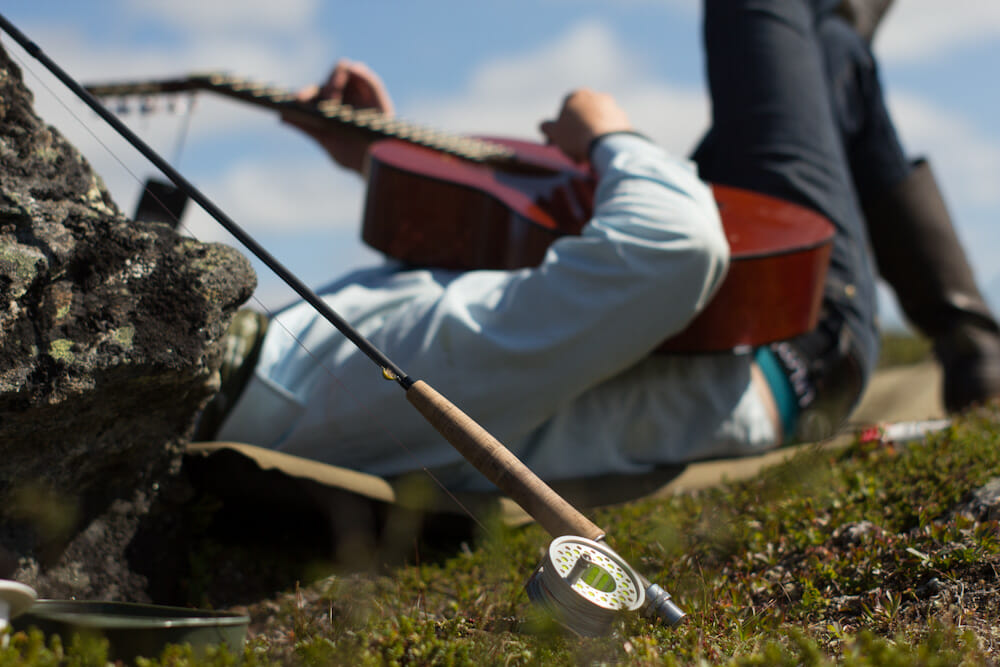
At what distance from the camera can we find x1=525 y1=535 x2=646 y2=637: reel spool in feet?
3.89

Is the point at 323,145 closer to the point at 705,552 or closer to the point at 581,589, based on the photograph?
the point at 705,552

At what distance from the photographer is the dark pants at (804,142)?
2.89m

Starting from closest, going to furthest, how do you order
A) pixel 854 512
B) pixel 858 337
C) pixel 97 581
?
pixel 97 581
pixel 854 512
pixel 858 337

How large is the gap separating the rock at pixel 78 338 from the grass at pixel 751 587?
408 mm

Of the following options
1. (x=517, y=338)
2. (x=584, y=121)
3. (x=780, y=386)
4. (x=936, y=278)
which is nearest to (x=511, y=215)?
(x=584, y=121)

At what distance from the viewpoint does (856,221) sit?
3.21 m

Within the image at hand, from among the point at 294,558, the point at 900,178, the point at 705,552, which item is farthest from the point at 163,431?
the point at 900,178

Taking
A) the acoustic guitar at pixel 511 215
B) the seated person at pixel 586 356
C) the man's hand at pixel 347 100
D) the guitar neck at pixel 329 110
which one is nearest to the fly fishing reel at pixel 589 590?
the seated person at pixel 586 356

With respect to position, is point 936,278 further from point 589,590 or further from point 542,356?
point 589,590

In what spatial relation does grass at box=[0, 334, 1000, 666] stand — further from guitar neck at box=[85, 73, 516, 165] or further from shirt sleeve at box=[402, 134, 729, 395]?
guitar neck at box=[85, 73, 516, 165]

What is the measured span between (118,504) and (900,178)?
348cm

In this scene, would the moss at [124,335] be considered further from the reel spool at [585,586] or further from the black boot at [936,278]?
the black boot at [936,278]

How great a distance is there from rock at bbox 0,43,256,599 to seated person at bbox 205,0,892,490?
0.35 m

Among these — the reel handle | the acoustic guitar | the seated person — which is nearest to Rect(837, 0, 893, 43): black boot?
the seated person
